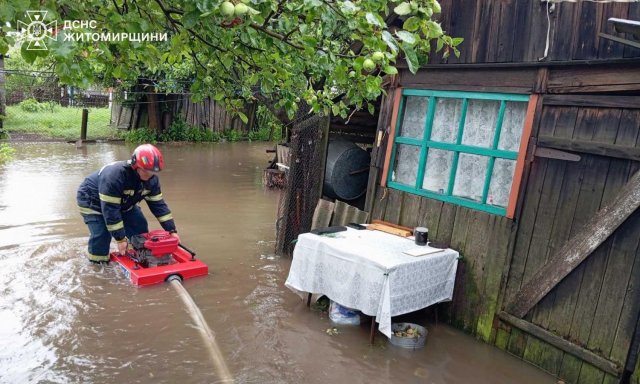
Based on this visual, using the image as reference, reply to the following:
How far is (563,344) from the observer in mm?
4664

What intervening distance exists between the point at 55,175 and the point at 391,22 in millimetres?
10230

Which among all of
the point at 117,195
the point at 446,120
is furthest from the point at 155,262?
the point at 446,120

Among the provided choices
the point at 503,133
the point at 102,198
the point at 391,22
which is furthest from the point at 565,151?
the point at 102,198

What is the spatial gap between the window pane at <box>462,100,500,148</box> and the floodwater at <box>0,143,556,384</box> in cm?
224

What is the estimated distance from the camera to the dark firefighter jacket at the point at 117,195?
6117mm

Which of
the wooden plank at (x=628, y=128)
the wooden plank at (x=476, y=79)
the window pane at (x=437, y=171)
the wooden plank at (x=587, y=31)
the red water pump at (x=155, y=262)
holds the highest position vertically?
the wooden plank at (x=587, y=31)

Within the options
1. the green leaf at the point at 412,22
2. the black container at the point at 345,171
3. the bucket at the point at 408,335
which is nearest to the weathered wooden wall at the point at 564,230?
the bucket at the point at 408,335

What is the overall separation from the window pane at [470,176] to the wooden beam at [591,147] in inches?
31.2

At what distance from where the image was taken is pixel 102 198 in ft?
20.0

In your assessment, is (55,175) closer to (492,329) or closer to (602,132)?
(492,329)

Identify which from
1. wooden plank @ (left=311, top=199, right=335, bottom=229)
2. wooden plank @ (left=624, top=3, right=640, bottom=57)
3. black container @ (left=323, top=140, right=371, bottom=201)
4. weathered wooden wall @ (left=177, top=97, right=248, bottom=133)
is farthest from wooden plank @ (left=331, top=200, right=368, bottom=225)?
weathered wooden wall @ (left=177, top=97, right=248, bottom=133)

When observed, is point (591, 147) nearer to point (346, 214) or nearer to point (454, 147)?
point (454, 147)

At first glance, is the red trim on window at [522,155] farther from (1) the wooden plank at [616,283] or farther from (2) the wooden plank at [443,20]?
(2) the wooden plank at [443,20]

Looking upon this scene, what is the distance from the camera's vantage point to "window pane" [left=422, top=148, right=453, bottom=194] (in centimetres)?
593
